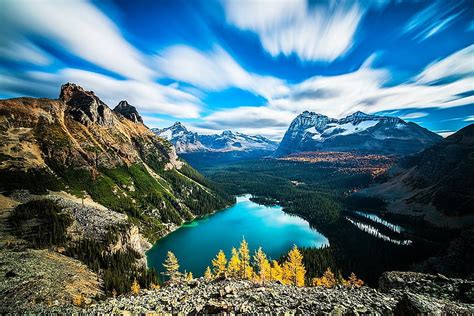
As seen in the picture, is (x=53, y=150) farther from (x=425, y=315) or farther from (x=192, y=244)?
(x=425, y=315)

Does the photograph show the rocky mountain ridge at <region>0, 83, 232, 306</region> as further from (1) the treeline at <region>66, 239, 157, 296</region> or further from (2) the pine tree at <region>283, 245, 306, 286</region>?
(2) the pine tree at <region>283, 245, 306, 286</region>

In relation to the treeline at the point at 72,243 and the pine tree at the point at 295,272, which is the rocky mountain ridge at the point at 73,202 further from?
the pine tree at the point at 295,272

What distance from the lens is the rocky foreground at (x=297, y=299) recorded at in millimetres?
22031

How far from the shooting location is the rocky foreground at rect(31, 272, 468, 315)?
22.0 m

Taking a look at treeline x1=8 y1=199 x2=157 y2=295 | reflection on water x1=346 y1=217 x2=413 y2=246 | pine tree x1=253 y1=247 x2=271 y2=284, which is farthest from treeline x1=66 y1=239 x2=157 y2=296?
reflection on water x1=346 y1=217 x2=413 y2=246

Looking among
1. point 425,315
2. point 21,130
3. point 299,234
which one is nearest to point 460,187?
point 299,234

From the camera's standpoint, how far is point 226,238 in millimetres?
140750

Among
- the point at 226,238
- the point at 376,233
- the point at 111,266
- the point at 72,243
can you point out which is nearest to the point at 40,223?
the point at 72,243

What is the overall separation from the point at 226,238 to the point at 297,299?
119630 millimetres

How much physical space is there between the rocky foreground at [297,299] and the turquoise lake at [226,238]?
7386 cm

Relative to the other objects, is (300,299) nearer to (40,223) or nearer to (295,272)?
(295,272)

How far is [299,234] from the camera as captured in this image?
15388 cm

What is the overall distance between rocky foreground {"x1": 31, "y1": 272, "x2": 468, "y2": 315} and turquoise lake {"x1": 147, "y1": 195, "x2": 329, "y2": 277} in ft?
242

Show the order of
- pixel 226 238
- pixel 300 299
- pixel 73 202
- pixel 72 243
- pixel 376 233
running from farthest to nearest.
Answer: pixel 376 233 → pixel 226 238 → pixel 73 202 → pixel 72 243 → pixel 300 299
